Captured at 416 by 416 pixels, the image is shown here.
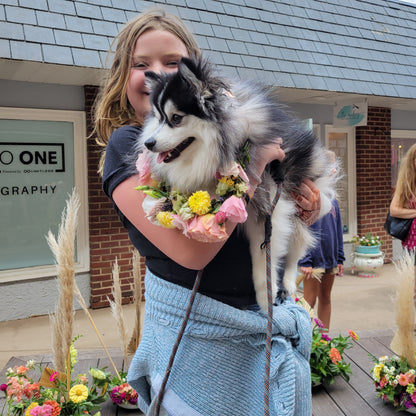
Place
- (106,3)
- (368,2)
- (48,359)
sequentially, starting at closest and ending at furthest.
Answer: (48,359), (106,3), (368,2)

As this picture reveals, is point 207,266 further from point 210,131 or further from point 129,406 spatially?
point 129,406

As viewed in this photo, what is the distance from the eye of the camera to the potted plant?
8062mm

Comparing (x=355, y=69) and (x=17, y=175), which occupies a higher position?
(x=355, y=69)

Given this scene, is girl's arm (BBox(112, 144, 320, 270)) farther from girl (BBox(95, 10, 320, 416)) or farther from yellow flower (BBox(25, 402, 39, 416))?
yellow flower (BBox(25, 402, 39, 416))

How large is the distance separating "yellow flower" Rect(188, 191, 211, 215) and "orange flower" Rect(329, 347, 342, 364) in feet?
7.08

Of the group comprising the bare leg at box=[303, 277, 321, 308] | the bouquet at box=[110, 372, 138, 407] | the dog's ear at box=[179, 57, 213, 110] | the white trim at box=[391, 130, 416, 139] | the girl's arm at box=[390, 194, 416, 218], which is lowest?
the bouquet at box=[110, 372, 138, 407]

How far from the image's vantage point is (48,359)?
3.28 metres

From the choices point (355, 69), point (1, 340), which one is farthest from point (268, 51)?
point (1, 340)

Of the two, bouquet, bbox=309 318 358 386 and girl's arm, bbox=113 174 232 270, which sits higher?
girl's arm, bbox=113 174 232 270

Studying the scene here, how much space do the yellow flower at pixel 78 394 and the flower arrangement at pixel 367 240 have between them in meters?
6.84

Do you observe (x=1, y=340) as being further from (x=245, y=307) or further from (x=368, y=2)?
(x=368, y=2)

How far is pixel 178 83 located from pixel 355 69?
6660 mm

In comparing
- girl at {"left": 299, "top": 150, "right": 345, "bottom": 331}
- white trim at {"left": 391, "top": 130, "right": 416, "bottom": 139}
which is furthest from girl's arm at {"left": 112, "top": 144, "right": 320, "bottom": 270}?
white trim at {"left": 391, "top": 130, "right": 416, "bottom": 139}

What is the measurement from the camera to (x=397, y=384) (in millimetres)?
2602
